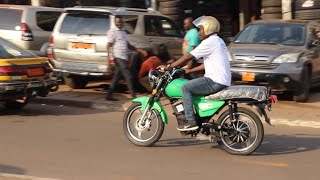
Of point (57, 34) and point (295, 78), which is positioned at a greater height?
point (57, 34)

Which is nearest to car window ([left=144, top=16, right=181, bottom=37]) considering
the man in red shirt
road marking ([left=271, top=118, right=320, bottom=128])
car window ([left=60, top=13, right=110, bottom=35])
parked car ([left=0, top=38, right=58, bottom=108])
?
the man in red shirt

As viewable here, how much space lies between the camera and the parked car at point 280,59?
11.6m

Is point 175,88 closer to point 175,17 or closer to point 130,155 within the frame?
point 130,155

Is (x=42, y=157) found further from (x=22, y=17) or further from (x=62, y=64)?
(x=22, y=17)

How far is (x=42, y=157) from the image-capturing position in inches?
294

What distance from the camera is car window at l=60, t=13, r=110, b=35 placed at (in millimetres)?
12469

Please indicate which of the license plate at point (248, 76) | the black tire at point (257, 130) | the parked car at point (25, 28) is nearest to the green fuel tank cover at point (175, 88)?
the black tire at point (257, 130)

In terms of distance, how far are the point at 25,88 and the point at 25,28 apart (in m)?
3.91

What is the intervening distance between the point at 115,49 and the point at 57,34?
1.81 metres

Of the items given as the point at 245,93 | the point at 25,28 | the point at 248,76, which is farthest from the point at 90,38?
the point at 245,93

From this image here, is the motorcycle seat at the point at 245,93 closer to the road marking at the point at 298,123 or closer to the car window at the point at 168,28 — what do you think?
the road marking at the point at 298,123

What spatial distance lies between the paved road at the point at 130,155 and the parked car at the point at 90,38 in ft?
8.39

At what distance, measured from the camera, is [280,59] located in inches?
459

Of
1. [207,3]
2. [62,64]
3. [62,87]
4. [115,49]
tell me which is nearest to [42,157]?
[115,49]
